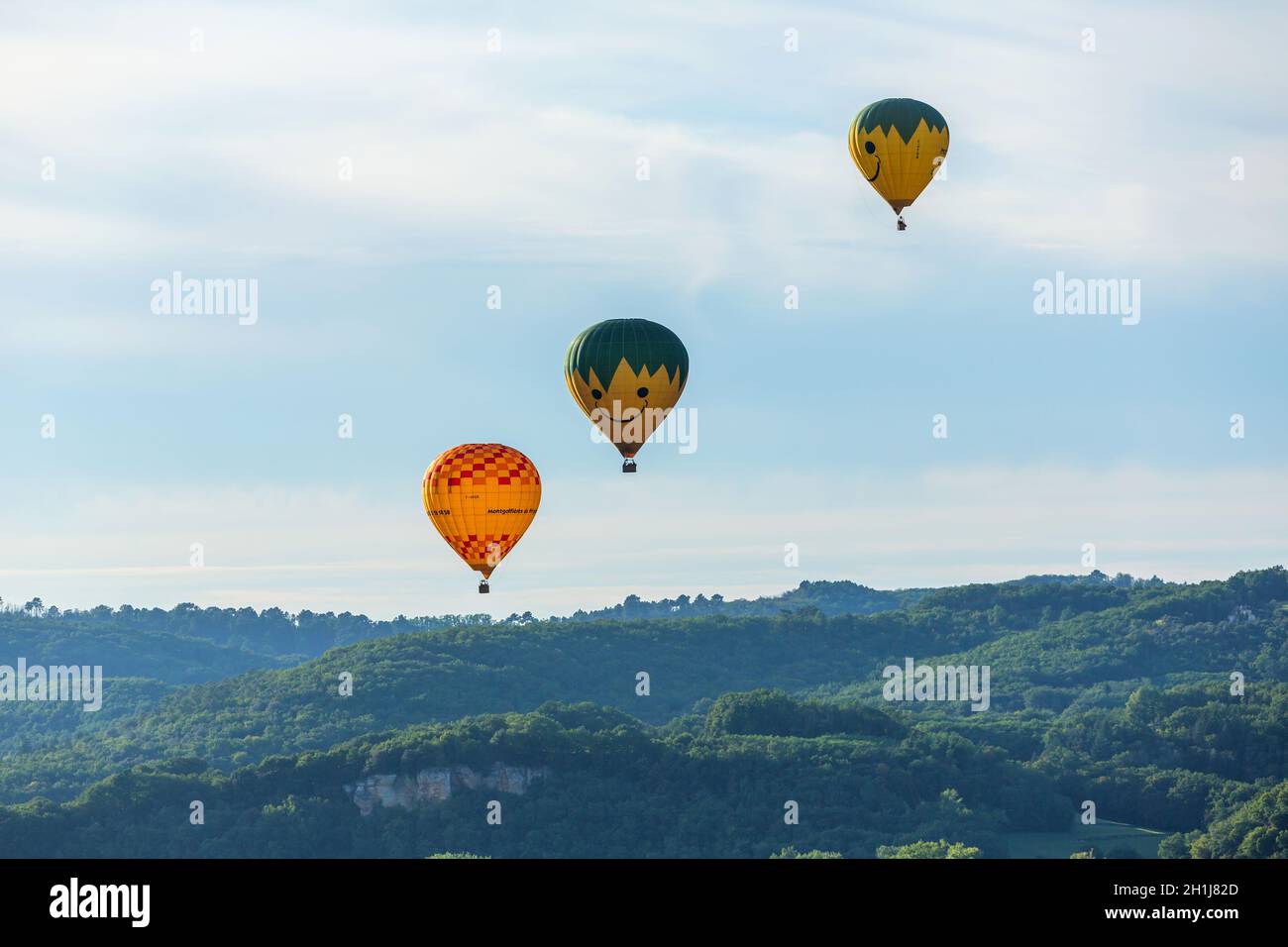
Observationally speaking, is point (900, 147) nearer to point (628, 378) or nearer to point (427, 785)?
point (628, 378)

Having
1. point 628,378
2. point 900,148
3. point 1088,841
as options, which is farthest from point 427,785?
point 628,378

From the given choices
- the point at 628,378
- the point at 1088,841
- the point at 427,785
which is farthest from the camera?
the point at 427,785

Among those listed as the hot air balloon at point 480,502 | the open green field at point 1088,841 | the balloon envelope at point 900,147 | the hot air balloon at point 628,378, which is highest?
the balloon envelope at point 900,147

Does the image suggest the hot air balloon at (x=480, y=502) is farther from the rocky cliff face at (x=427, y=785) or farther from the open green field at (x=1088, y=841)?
the rocky cliff face at (x=427, y=785)

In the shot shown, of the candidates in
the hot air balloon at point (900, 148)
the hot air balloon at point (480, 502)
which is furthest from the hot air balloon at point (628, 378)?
the hot air balloon at point (900, 148)

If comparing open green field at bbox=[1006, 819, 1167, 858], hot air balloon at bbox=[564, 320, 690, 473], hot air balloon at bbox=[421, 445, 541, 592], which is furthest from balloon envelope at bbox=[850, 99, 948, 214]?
open green field at bbox=[1006, 819, 1167, 858]

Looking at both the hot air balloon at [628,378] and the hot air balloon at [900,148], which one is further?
the hot air balloon at [900,148]
